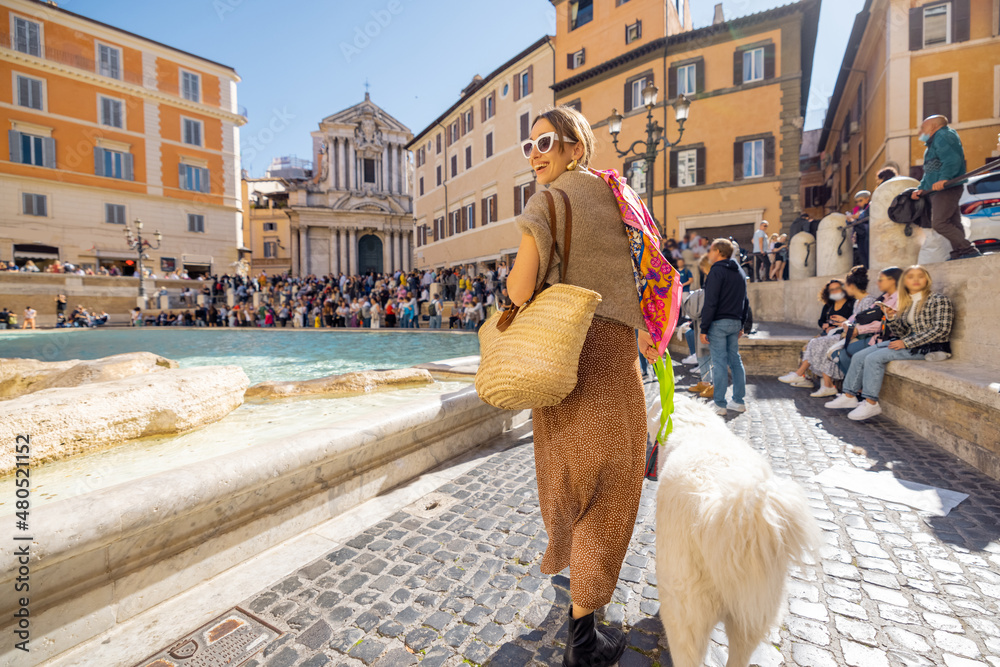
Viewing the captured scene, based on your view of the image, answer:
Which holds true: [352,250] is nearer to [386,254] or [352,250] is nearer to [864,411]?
[386,254]

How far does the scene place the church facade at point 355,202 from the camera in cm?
4472

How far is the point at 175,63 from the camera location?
116ft

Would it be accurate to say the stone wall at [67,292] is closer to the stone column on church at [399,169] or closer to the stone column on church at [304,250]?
the stone column on church at [304,250]

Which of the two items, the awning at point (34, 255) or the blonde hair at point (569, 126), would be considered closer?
the blonde hair at point (569, 126)

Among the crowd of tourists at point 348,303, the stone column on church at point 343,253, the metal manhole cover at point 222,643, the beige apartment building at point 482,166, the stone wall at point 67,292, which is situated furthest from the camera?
the stone column on church at point 343,253

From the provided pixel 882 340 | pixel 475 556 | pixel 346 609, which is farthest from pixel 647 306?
pixel 882 340

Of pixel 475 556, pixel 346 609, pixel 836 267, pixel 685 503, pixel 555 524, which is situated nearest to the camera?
pixel 685 503

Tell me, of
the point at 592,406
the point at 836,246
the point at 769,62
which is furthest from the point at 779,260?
the point at 592,406

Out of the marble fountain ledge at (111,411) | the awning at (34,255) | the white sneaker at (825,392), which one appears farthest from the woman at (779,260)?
the awning at (34,255)

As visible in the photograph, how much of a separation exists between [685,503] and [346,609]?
1.58m

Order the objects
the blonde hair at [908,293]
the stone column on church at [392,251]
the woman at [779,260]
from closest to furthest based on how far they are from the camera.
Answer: the blonde hair at [908,293], the woman at [779,260], the stone column on church at [392,251]

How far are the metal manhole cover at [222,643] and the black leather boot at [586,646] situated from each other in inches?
47.6

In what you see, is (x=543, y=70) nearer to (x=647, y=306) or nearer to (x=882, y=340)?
(x=882, y=340)

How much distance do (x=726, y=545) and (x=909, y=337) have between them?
17.6 ft
